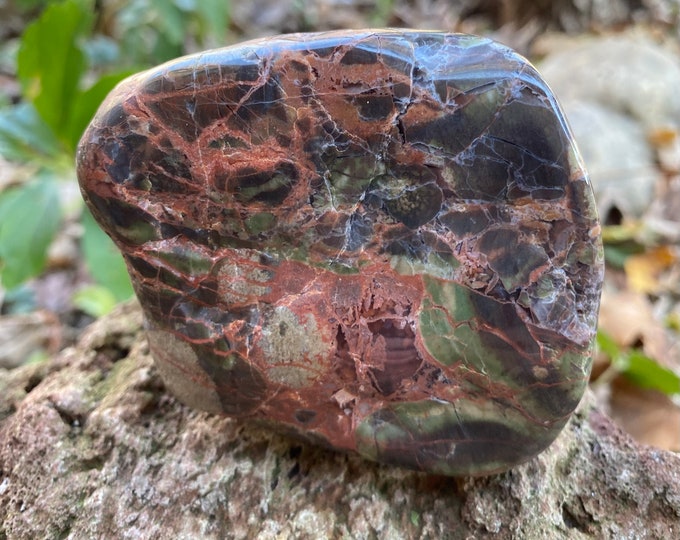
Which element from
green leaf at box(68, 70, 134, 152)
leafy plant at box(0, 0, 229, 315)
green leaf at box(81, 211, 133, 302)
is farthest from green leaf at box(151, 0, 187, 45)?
green leaf at box(81, 211, 133, 302)

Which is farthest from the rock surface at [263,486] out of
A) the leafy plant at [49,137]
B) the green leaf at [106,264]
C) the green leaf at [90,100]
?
the green leaf at [90,100]

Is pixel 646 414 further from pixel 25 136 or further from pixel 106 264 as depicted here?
pixel 25 136

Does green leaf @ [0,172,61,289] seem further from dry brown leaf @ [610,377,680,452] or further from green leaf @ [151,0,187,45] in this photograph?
dry brown leaf @ [610,377,680,452]

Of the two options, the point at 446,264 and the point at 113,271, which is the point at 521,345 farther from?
the point at 113,271

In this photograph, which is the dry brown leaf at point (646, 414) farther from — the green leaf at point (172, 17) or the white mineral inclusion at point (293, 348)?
the green leaf at point (172, 17)

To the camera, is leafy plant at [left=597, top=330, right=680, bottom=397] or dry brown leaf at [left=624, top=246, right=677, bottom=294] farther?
dry brown leaf at [left=624, top=246, right=677, bottom=294]

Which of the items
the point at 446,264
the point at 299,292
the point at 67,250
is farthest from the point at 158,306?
the point at 67,250

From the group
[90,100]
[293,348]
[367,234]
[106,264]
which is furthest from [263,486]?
[90,100]
